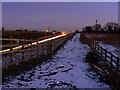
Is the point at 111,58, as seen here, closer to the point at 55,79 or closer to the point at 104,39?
the point at 55,79

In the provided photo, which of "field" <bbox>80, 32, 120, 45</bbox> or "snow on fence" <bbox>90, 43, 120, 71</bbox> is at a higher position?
"snow on fence" <bbox>90, 43, 120, 71</bbox>

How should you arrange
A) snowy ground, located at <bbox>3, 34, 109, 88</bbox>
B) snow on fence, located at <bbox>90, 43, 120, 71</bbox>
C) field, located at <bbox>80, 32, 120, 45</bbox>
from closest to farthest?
snowy ground, located at <bbox>3, 34, 109, 88</bbox>, snow on fence, located at <bbox>90, 43, 120, 71</bbox>, field, located at <bbox>80, 32, 120, 45</bbox>

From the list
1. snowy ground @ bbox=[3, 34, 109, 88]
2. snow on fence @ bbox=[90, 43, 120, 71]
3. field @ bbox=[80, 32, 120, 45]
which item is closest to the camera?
snowy ground @ bbox=[3, 34, 109, 88]

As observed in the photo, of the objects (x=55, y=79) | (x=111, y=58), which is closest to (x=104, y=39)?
(x=111, y=58)

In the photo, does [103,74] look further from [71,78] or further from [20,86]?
[20,86]

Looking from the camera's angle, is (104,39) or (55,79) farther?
(104,39)

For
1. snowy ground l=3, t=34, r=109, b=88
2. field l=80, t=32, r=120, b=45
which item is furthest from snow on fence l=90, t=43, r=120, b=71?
field l=80, t=32, r=120, b=45

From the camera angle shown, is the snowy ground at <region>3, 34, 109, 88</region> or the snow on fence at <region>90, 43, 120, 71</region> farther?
the snow on fence at <region>90, 43, 120, 71</region>

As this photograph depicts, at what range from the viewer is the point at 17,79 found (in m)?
13.9

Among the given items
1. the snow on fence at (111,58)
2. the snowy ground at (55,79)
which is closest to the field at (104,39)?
the snow on fence at (111,58)

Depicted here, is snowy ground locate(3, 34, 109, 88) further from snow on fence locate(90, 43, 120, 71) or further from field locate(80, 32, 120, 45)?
field locate(80, 32, 120, 45)

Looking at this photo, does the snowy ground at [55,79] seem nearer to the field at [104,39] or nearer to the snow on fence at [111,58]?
the snow on fence at [111,58]

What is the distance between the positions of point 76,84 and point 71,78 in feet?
4.96

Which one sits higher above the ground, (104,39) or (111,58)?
(111,58)
